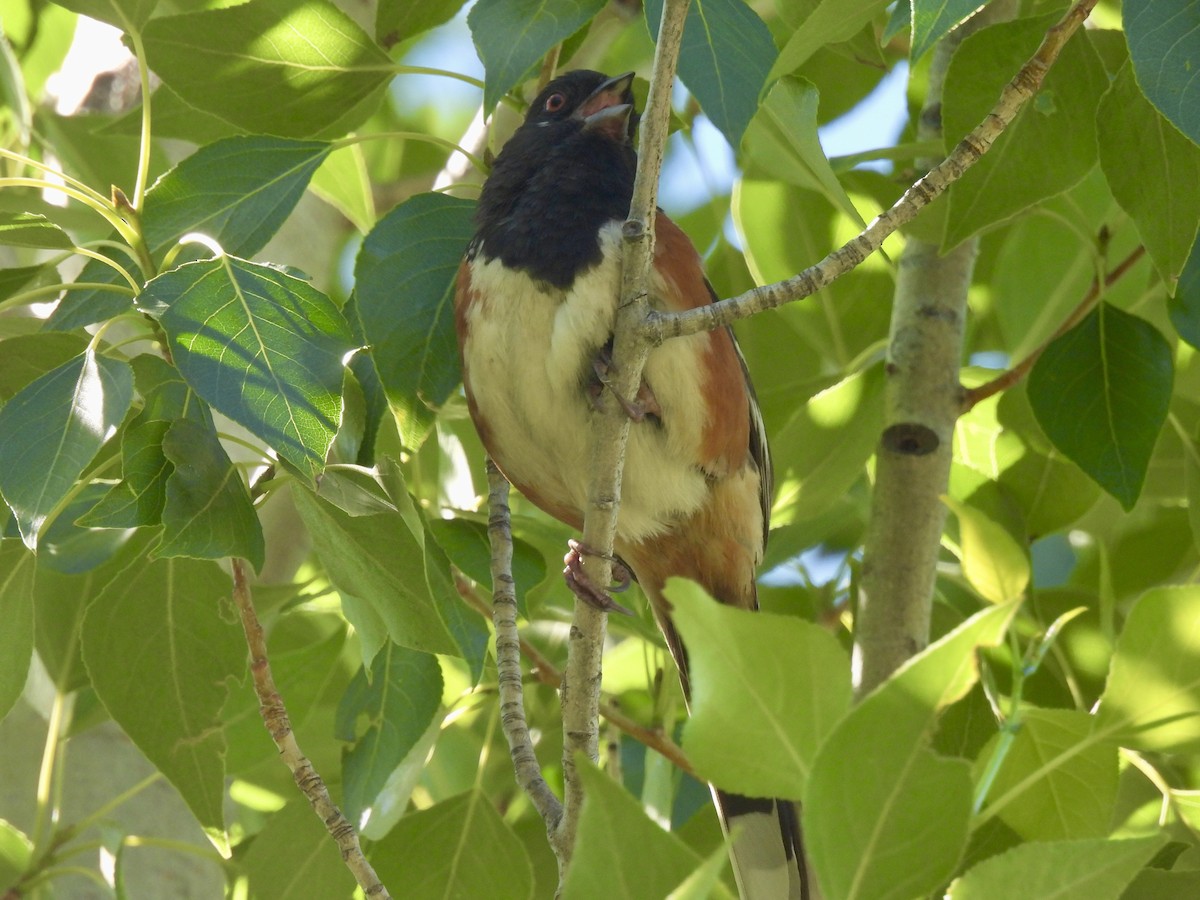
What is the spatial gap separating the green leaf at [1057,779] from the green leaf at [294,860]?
3.83 ft

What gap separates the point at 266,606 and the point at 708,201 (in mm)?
1389

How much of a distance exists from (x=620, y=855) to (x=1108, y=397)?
4.65ft

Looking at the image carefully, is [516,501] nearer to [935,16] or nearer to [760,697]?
[935,16]

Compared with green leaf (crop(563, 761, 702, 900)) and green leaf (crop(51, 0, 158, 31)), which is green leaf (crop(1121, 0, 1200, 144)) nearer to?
green leaf (crop(563, 761, 702, 900))

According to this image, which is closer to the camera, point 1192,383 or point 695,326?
point 695,326

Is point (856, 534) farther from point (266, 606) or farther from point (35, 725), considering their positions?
point (35, 725)

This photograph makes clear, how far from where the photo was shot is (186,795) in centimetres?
205

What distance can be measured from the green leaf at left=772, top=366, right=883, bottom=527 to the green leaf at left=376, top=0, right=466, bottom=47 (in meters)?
0.94

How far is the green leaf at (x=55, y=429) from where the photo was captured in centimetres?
145

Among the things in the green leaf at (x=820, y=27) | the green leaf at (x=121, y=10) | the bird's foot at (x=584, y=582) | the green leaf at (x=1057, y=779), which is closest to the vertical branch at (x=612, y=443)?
the bird's foot at (x=584, y=582)

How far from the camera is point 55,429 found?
150 cm

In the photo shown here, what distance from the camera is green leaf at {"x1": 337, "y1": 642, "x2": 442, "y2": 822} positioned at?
2098mm

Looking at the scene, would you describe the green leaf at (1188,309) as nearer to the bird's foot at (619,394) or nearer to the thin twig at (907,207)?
the thin twig at (907,207)

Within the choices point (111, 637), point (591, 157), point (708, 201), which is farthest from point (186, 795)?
point (708, 201)
